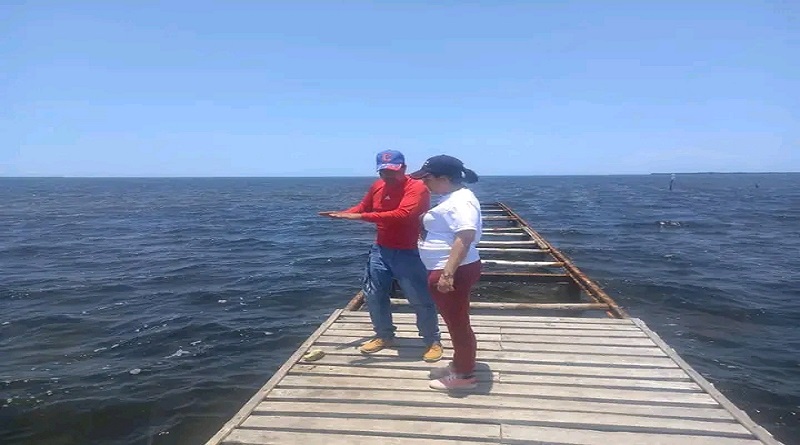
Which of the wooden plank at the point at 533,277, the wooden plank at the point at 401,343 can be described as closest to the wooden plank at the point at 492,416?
the wooden plank at the point at 401,343

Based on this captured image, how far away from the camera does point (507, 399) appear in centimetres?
436

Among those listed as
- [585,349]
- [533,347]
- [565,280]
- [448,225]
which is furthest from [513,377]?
[565,280]

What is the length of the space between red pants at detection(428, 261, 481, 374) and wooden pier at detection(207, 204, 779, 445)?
0.32 metres

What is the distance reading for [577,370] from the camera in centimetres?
498

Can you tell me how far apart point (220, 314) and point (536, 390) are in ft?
32.6

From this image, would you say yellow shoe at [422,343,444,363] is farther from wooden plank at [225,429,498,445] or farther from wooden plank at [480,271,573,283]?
wooden plank at [480,271,573,283]

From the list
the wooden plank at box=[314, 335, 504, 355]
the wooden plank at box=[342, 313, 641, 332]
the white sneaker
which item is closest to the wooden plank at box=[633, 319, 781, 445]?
the wooden plank at box=[314, 335, 504, 355]

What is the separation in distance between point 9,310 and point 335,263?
32.2 ft

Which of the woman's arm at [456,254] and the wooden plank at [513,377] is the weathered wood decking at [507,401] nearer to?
the wooden plank at [513,377]

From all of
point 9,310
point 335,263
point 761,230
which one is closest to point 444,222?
point 9,310

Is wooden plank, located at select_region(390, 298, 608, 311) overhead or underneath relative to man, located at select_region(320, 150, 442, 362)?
underneath

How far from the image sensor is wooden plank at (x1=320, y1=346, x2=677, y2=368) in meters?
5.16

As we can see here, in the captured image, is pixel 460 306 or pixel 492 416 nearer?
pixel 492 416

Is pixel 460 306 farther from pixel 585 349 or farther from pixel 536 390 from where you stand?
pixel 585 349
